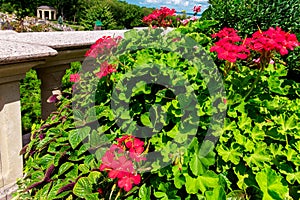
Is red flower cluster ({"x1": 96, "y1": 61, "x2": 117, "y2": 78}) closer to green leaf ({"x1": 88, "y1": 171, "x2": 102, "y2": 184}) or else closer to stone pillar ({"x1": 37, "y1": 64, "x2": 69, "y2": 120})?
green leaf ({"x1": 88, "y1": 171, "x2": 102, "y2": 184})

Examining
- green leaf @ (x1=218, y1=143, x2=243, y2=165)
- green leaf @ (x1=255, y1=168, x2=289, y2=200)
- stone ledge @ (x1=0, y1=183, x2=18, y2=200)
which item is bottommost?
stone ledge @ (x1=0, y1=183, x2=18, y2=200)

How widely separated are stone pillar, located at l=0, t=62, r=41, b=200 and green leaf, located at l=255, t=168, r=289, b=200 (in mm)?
1017

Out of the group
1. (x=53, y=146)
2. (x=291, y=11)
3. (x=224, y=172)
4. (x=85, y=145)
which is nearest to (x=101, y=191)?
(x=85, y=145)

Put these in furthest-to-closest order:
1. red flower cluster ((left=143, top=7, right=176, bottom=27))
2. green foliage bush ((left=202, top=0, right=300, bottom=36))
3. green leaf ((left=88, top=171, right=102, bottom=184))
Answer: red flower cluster ((left=143, top=7, right=176, bottom=27)) < green foliage bush ((left=202, top=0, right=300, bottom=36)) < green leaf ((left=88, top=171, right=102, bottom=184))

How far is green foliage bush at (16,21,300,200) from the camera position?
931 millimetres

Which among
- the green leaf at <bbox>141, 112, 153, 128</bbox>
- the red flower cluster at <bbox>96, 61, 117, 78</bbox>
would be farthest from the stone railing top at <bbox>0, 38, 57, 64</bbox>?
the green leaf at <bbox>141, 112, 153, 128</bbox>

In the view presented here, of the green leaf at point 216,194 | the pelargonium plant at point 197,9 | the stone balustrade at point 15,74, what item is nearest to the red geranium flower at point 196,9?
the pelargonium plant at point 197,9

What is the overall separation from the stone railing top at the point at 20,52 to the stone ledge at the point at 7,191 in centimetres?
65

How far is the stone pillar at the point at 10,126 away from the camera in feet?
4.23

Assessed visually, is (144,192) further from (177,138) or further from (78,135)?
(78,135)

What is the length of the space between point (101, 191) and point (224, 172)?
16.6 inches

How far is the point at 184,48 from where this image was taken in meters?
1.33

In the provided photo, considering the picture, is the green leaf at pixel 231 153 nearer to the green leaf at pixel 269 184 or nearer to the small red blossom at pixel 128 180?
the green leaf at pixel 269 184

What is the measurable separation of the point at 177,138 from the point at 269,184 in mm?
299
